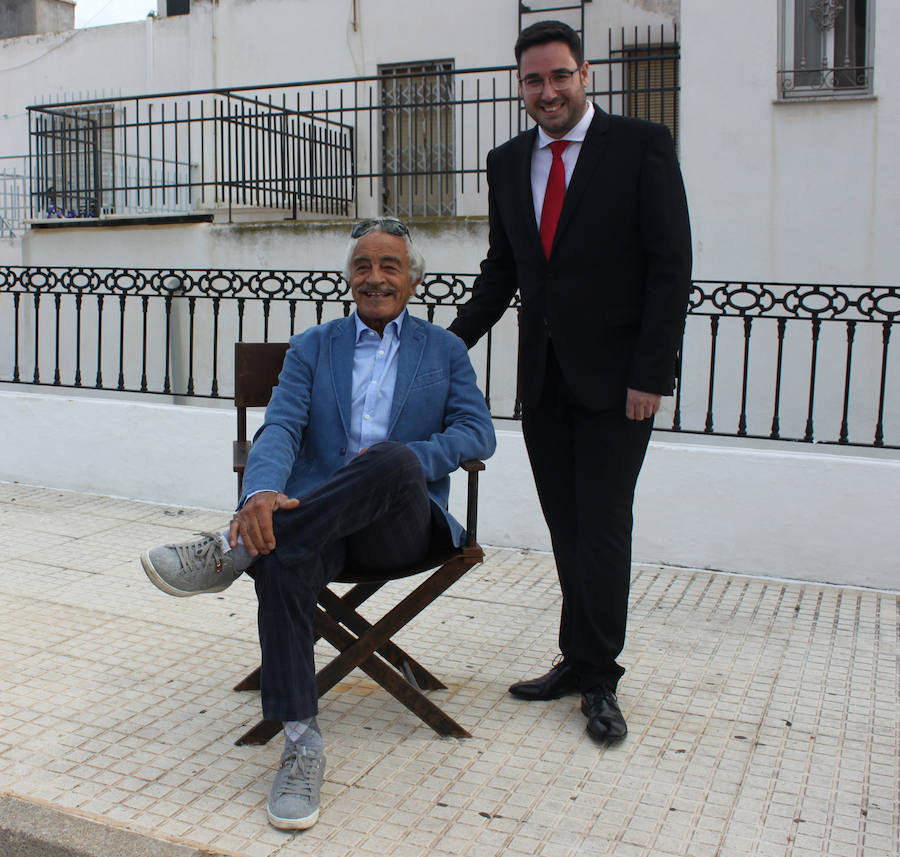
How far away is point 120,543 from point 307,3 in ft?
31.2

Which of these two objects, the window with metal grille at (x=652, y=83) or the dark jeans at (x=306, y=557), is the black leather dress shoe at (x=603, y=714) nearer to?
the dark jeans at (x=306, y=557)

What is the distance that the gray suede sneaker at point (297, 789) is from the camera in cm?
277

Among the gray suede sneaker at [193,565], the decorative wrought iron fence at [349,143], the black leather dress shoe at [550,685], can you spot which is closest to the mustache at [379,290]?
the gray suede sneaker at [193,565]

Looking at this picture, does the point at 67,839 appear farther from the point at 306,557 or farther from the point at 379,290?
the point at 379,290

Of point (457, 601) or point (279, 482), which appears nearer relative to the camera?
point (279, 482)

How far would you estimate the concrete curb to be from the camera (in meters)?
2.64

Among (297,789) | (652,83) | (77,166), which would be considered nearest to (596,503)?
(297,789)

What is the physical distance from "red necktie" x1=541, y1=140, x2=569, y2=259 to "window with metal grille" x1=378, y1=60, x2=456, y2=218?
8.69m

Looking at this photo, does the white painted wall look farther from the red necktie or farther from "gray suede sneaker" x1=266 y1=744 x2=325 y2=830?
"gray suede sneaker" x1=266 y1=744 x2=325 y2=830

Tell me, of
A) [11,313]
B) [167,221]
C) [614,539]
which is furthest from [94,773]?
[11,313]

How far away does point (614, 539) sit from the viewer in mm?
3430

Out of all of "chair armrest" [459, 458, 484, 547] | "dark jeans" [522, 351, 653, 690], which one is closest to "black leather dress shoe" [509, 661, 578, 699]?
"dark jeans" [522, 351, 653, 690]

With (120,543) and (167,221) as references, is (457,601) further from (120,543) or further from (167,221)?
(167,221)

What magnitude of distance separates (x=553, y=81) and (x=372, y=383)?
1.08 meters
